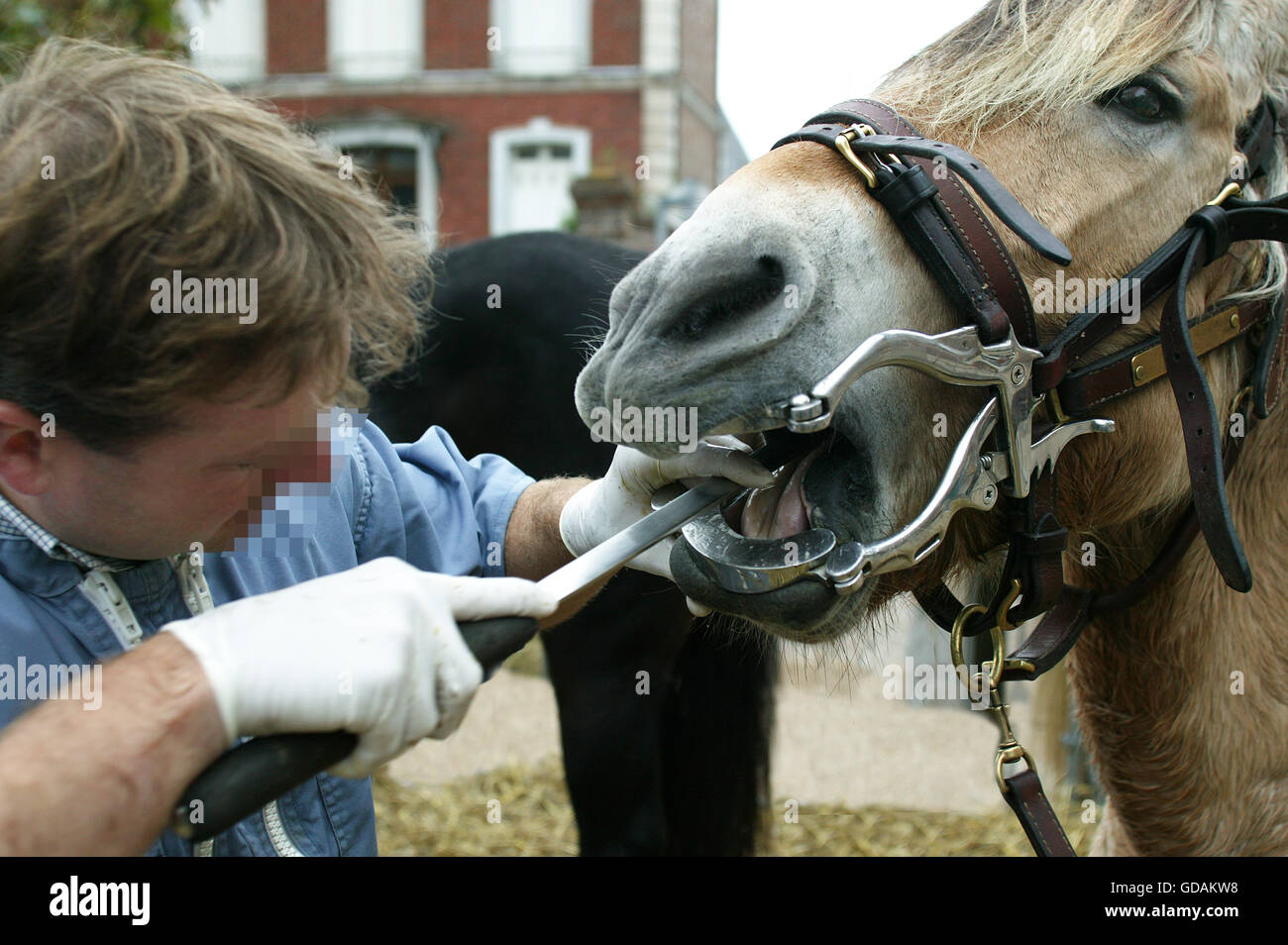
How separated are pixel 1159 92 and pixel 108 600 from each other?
160cm

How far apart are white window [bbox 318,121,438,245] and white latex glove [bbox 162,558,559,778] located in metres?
17.9

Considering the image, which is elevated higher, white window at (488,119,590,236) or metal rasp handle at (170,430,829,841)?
white window at (488,119,590,236)

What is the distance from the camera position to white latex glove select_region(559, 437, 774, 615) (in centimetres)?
137

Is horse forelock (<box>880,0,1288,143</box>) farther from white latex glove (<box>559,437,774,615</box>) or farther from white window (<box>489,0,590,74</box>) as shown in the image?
white window (<box>489,0,590,74</box>)

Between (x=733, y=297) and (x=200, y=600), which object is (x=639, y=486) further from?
(x=200, y=600)

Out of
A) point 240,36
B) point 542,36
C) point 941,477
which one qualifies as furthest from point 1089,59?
point 240,36

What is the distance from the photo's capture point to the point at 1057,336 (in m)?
1.41

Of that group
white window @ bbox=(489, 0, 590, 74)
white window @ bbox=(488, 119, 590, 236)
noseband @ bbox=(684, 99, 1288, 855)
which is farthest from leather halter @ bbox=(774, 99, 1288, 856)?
white window @ bbox=(489, 0, 590, 74)

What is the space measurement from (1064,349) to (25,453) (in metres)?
1.33

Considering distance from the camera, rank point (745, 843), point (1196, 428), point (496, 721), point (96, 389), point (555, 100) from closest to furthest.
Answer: point (96, 389) < point (1196, 428) < point (745, 843) < point (496, 721) < point (555, 100)

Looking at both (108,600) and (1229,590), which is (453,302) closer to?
(108,600)

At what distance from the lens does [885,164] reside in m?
1.35

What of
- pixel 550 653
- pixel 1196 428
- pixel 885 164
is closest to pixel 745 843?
pixel 550 653

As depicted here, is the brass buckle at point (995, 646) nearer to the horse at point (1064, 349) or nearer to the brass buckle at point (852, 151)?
the horse at point (1064, 349)
